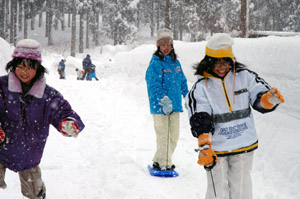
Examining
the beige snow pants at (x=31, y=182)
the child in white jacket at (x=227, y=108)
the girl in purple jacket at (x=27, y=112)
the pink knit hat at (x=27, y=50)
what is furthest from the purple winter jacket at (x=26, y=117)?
the child in white jacket at (x=227, y=108)

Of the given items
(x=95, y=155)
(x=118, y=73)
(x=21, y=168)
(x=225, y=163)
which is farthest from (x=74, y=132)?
(x=118, y=73)

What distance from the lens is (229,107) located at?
2.59m

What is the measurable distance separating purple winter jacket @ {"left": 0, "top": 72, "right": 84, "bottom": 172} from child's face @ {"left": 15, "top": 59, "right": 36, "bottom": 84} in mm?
53

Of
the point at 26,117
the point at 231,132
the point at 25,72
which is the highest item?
the point at 25,72

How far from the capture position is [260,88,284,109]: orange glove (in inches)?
93.1

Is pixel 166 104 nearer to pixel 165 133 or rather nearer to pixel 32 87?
pixel 165 133

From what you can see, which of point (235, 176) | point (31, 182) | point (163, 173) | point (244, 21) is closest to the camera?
point (235, 176)

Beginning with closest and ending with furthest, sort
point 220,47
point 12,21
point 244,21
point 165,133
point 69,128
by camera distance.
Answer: point 69,128 < point 220,47 < point 165,133 < point 244,21 < point 12,21

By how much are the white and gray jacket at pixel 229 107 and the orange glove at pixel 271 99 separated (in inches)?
2.8

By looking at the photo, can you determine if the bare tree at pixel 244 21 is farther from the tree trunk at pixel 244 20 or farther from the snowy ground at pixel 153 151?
the snowy ground at pixel 153 151

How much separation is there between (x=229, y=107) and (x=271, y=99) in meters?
0.37

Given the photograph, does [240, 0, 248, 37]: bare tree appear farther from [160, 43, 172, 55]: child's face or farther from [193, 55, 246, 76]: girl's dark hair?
[193, 55, 246, 76]: girl's dark hair

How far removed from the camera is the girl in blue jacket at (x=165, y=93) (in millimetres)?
4172

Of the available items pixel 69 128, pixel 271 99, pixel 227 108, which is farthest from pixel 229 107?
pixel 69 128
